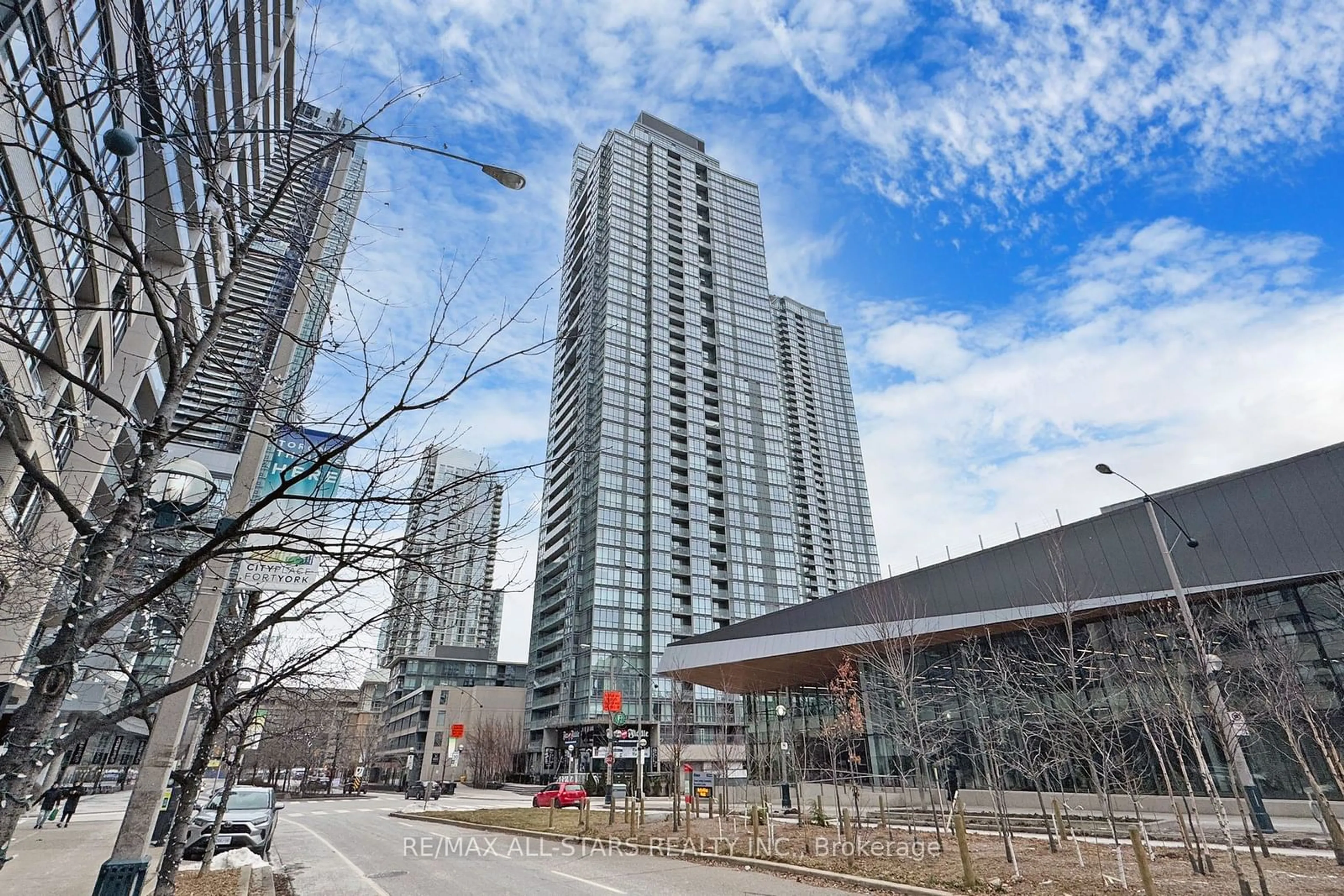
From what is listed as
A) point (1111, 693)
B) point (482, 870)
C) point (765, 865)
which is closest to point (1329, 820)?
point (765, 865)

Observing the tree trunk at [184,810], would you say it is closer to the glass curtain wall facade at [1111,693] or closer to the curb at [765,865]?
the curb at [765,865]

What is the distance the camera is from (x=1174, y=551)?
2506cm

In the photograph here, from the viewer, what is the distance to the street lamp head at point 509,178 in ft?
16.3

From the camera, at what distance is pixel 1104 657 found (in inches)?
1008

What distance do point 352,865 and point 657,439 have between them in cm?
8169

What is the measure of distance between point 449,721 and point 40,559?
106 metres

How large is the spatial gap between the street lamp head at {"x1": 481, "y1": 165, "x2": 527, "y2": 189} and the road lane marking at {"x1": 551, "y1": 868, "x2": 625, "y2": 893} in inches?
471

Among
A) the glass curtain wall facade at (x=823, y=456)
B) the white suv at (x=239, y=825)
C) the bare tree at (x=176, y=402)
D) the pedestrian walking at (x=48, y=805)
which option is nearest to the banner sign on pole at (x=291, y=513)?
the bare tree at (x=176, y=402)

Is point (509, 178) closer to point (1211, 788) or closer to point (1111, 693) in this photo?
point (1211, 788)

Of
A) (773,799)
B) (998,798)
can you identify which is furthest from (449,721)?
(998,798)

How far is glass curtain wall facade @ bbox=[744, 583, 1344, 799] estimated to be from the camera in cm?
1900

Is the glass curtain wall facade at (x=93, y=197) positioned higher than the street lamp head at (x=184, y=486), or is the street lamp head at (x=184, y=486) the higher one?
the glass curtain wall facade at (x=93, y=197)

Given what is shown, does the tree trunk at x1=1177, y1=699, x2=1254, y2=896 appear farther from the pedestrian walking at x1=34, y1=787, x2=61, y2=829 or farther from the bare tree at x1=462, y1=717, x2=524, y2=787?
the bare tree at x1=462, y1=717, x2=524, y2=787

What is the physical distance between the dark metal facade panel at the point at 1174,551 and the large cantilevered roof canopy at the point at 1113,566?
3 centimetres
